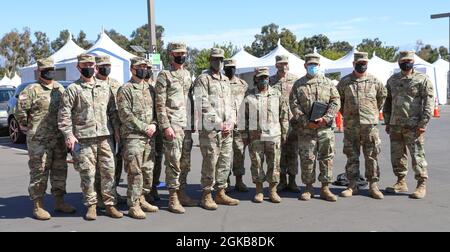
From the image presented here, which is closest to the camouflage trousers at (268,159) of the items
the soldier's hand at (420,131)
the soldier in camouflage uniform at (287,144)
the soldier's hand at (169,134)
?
the soldier in camouflage uniform at (287,144)

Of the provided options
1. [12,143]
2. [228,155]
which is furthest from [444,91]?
[228,155]

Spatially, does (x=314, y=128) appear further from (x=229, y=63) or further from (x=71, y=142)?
(x=71, y=142)

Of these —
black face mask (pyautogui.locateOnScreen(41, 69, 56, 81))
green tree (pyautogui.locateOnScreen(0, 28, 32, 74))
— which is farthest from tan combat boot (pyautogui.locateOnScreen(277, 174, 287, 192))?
green tree (pyautogui.locateOnScreen(0, 28, 32, 74))

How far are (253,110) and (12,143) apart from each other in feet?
33.5

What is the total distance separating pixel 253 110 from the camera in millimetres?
6750

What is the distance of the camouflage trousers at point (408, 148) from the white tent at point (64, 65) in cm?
1692

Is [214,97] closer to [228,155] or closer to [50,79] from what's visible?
[228,155]

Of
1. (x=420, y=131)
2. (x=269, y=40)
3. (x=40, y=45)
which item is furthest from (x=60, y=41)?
(x=420, y=131)

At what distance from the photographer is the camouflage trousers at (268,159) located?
661cm

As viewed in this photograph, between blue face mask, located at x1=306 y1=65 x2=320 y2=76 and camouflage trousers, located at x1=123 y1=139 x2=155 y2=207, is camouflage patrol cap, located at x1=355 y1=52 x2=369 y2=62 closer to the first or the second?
blue face mask, located at x1=306 y1=65 x2=320 y2=76

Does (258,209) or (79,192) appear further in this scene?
(79,192)

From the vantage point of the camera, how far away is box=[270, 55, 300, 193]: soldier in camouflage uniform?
724 centimetres

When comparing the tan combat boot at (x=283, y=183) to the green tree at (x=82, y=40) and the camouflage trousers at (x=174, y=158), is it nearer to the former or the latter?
the camouflage trousers at (x=174, y=158)
